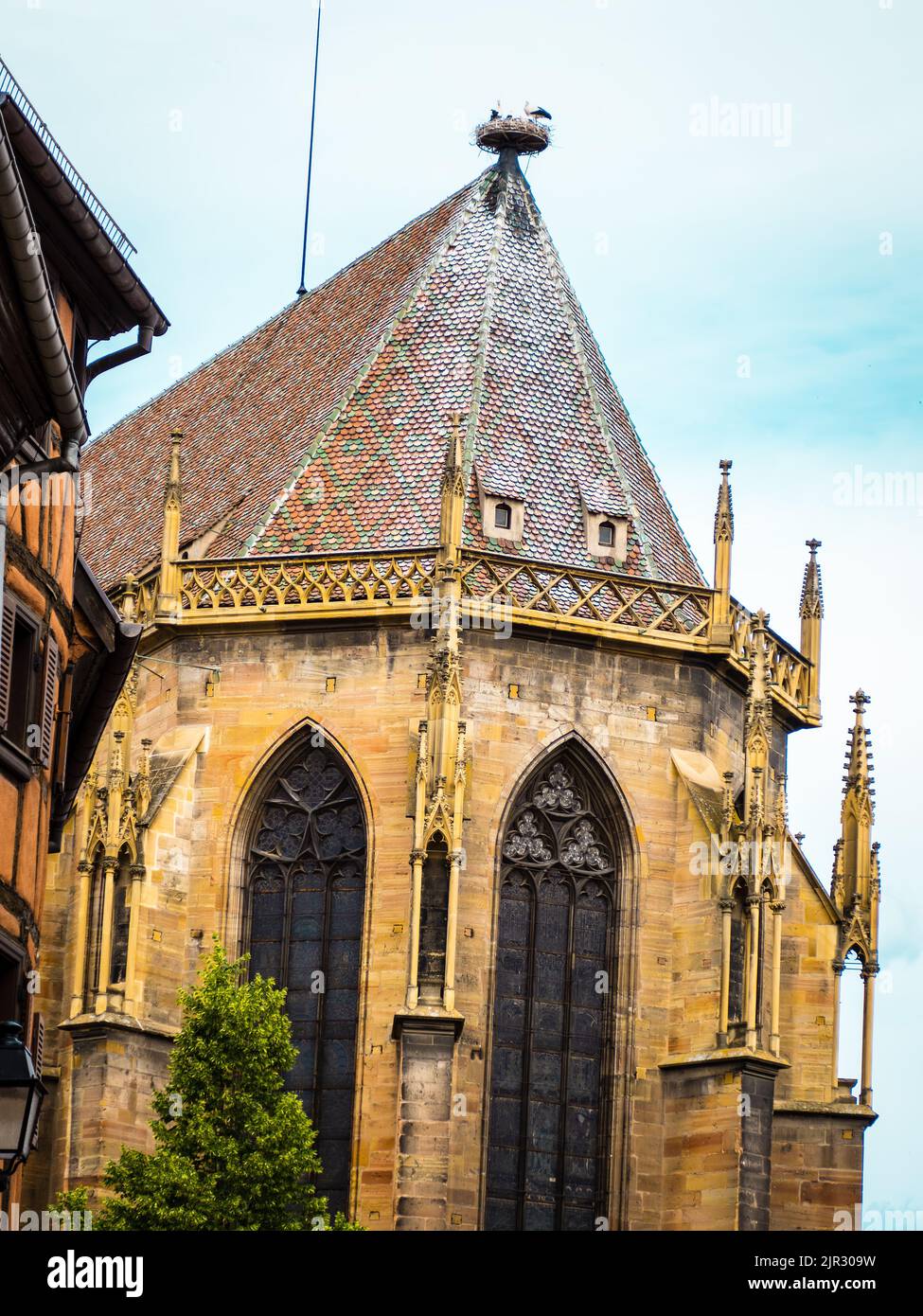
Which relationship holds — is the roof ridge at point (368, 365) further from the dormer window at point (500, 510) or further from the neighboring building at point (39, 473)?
the neighboring building at point (39, 473)

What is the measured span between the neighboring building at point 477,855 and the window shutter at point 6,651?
13371 millimetres

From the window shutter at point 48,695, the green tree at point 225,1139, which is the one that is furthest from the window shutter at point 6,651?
the green tree at point 225,1139

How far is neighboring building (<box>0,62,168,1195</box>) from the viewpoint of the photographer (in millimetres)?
18984

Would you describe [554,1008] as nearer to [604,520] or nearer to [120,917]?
[120,917]

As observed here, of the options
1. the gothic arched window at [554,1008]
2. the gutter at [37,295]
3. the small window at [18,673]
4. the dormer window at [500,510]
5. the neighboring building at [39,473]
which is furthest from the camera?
the dormer window at [500,510]

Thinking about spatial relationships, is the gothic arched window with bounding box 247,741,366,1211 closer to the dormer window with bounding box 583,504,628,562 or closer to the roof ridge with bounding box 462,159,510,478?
the roof ridge with bounding box 462,159,510,478

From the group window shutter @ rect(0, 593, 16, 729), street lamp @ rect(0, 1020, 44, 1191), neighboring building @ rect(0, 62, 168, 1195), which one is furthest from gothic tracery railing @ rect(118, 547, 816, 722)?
street lamp @ rect(0, 1020, 44, 1191)

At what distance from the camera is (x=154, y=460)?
1753 inches

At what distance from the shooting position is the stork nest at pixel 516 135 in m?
42.7

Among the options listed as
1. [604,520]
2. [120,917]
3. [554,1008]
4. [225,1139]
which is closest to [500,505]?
[604,520]

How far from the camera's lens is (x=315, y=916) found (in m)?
36.1

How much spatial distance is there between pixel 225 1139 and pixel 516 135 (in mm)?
17810

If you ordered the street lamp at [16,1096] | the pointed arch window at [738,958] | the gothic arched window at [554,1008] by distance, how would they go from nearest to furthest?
1. the street lamp at [16,1096]
2. the pointed arch window at [738,958]
3. the gothic arched window at [554,1008]
